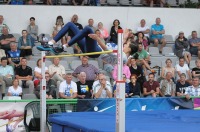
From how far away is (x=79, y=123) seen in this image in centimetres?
905

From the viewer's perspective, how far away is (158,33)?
16.9m

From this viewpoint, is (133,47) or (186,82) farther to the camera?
(186,82)

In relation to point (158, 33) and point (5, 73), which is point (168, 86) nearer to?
point (158, 33)

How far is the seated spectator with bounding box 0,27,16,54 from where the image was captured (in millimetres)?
14727

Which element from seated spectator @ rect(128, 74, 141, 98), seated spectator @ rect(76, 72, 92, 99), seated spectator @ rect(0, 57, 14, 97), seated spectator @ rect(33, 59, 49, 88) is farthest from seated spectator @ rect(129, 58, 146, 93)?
seated spectator @ rect(0, 57, 14, 97)

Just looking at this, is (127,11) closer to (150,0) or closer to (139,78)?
(150,0)

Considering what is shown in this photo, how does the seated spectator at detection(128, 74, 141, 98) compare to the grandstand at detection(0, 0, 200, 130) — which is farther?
the grandstand at detection(0, 0, 200, 130)

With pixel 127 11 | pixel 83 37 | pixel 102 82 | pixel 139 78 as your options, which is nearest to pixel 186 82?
pixel 139 78

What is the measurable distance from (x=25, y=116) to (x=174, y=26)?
810cm

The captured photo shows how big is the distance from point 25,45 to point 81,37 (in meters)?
5.65

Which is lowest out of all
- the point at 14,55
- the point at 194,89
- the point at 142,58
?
the point at 194,89

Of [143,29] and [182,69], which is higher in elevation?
[143,29]

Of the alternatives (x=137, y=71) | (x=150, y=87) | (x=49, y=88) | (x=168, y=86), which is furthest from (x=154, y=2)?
(x=49, y=88)

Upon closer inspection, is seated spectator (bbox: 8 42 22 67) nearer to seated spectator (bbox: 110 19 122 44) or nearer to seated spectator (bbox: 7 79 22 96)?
seated spectator (bbox: 7 79 22 96)
